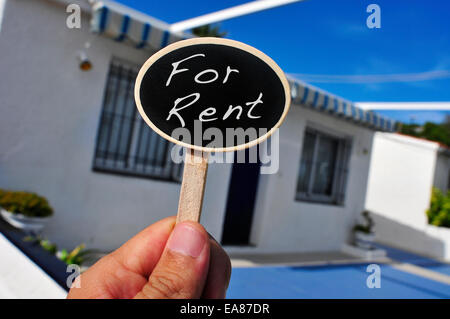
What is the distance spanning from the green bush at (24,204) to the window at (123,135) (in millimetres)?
1092

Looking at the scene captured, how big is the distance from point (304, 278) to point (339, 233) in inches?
150

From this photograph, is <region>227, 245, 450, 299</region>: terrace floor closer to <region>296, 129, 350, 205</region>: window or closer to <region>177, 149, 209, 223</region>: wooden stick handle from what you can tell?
<region>296, 129, 350, 205</region>: window

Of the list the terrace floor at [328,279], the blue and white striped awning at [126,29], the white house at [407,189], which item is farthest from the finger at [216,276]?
the white house at [407,189]

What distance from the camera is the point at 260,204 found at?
7.59 meters

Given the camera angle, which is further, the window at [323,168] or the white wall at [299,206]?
the window at [323,168]

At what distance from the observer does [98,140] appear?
5.41 metres

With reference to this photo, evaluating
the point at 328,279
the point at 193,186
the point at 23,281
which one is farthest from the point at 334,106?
the point at 193,186

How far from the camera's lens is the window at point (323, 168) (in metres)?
8.63

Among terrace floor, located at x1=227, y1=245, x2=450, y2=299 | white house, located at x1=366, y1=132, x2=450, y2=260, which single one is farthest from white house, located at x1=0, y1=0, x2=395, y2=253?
white house, located at x1=366, y1=132, x2=450, y2=260

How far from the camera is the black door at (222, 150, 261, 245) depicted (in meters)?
7.38

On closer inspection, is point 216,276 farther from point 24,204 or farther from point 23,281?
point 24,204

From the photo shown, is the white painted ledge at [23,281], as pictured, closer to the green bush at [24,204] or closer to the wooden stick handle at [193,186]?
the wooden stick handle at [193,186]

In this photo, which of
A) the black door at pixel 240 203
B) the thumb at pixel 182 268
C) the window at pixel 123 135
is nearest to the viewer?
the thumb at pixel 182 268

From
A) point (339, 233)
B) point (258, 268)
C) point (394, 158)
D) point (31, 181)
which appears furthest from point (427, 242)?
point (31, 181)
